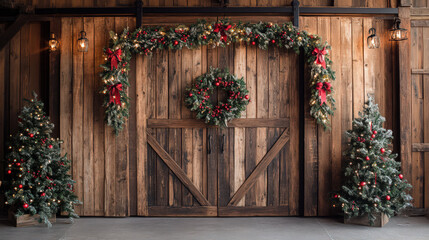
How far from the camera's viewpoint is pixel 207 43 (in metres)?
4.91

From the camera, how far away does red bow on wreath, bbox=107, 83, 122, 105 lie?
15.7 feet

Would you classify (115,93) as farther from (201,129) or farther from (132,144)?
(201,129)

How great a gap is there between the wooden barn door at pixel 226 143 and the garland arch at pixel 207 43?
245mm

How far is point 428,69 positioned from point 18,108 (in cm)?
601

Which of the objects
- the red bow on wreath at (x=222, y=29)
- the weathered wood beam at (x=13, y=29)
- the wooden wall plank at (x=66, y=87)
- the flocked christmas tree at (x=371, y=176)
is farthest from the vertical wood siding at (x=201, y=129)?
the weathered wood beam at (x=13, y=29)

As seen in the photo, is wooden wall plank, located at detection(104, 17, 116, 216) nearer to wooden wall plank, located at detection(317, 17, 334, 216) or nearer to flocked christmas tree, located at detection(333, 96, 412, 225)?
wooden wall plank, located at detection(317, 17, 334, 216)

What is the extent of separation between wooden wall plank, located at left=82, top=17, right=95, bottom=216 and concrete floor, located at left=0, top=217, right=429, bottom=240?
31 cm

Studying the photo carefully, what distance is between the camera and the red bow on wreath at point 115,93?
478 centimetres

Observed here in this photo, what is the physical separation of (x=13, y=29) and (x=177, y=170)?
310 centimetres

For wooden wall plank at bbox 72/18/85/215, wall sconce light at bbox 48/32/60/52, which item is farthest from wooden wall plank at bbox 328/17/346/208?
wall sconce light at bbox 48/32/60/52

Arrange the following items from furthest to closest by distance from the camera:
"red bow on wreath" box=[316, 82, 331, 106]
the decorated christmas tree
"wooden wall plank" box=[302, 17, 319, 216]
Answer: "wooden wall plank" box=[302, 17, 319, 216] → "red bow on wreath" box=[316, 82, 331, 106] → the decorated christmas tree

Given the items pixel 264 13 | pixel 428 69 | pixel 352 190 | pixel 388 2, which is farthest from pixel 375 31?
pixel 352 190

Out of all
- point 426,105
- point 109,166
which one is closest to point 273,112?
point 426,105

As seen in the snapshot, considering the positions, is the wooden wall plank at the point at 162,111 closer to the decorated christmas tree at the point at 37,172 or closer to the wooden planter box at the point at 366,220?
the decorated christmas tree at the point at 37,172
